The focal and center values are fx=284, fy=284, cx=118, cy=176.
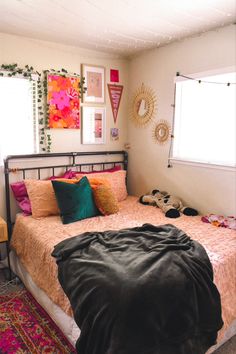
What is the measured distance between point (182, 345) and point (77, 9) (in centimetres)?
235

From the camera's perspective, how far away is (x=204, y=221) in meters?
2.66

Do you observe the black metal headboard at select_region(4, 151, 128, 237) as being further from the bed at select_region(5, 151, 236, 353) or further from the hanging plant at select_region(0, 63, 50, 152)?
the hanging plant at select_region(0, 63, 50, 152)

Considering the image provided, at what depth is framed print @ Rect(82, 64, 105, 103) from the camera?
129 inches

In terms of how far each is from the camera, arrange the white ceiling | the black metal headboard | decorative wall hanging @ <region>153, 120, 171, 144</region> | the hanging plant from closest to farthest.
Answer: the white ceiling → the hanging plant → the black metal headboard → decorative wall hanging @ <region>153, 120, 171, 144</region>

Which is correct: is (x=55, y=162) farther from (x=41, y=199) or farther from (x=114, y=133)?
(x=114, y=133)

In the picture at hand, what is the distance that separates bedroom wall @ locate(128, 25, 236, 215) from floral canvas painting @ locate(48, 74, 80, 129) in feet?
2.62

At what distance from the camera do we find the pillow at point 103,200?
110 inches

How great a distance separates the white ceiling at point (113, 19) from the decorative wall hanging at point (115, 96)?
0.59m

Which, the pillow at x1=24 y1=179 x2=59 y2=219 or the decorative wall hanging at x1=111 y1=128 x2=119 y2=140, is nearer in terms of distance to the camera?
the pillow at x1=24 y1=179 x2=59 y2=219

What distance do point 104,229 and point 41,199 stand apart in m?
0.72

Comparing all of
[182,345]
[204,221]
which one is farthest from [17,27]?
[182,345]

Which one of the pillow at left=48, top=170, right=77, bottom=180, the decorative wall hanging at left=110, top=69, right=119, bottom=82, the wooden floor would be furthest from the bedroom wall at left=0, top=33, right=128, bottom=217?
the wooden floor

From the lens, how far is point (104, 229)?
2.40m

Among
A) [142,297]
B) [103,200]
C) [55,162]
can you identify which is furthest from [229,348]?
[55,162]
